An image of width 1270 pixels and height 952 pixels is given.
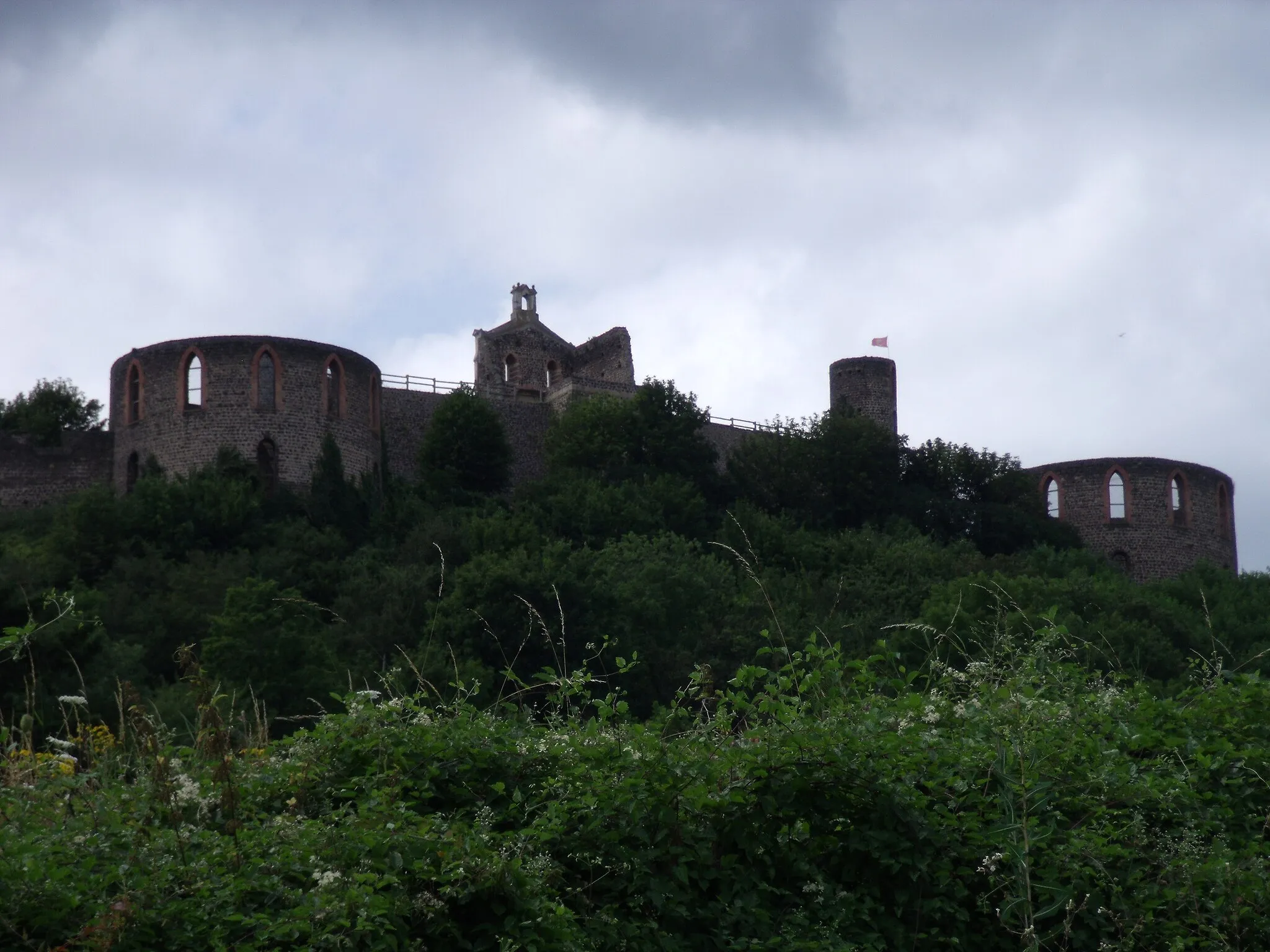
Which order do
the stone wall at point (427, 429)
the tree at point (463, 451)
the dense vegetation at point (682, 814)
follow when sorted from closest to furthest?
the dense vegetation at point (682, 814)
the tree at point (463, 451)
the stone wall at point (427, 429)

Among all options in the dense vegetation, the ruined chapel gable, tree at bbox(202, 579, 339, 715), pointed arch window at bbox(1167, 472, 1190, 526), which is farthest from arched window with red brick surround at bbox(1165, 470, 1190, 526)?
the dense vegetation

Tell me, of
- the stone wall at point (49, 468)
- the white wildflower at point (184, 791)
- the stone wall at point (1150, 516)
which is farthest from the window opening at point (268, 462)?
the white wildflower at point (184, 791)

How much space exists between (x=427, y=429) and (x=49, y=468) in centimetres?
889

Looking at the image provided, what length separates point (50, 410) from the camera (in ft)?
167

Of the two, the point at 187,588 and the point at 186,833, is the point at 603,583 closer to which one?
the point at 187,588

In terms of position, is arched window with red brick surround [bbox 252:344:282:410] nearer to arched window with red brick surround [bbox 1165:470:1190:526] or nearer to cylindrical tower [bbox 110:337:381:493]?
cylindrical tower [bbox 110:337:381:493]

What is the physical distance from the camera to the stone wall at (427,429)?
41.9 m

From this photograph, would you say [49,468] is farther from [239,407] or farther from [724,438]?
[724,438]

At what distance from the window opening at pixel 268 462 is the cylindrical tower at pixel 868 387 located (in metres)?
17.5

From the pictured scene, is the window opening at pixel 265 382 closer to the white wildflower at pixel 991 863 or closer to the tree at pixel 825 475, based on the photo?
the tree at pixel 825 475

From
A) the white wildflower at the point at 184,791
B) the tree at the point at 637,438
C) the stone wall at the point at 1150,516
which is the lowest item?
the white wildflower at the point at 184,791

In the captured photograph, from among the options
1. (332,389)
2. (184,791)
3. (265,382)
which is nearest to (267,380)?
(265,382)

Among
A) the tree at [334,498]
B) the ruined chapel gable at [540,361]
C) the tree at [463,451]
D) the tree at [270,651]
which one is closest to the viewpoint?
the tree at [270,651]

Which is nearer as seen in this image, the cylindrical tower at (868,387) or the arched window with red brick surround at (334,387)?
the arched window with red brick surround at (334,387)
